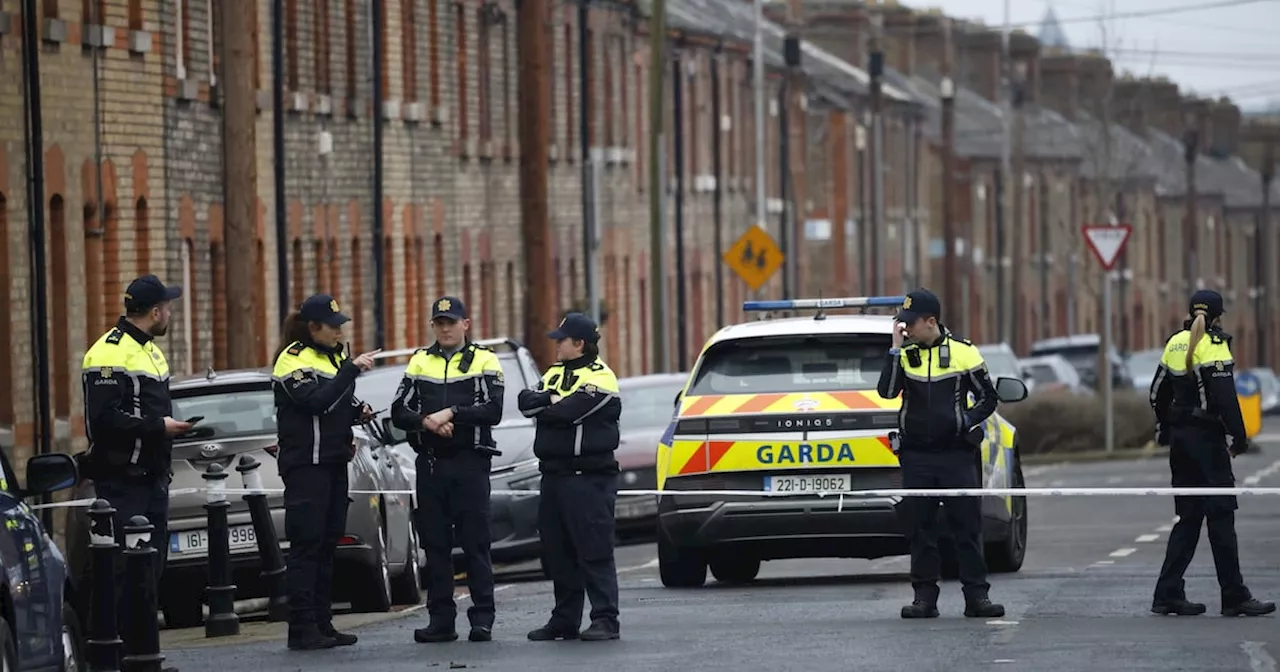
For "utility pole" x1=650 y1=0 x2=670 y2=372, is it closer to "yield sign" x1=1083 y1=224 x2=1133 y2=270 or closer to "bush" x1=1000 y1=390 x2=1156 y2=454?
"yield sign" x1=1083 y1=224 x2=1133 y2=270

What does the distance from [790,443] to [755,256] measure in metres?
25.0

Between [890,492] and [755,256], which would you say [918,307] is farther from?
[755,256]

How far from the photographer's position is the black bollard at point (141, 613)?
14.9 metres

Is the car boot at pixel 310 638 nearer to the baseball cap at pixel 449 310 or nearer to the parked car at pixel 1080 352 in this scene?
the baseball cap at pixel 449 310

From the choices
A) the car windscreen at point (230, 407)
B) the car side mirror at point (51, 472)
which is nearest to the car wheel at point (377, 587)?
the car windscreen at point (230, 407)

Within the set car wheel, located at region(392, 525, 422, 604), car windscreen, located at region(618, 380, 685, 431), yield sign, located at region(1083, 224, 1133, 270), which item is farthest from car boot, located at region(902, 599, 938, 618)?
yield sign, located at region(1083, 224, 1133, 270)

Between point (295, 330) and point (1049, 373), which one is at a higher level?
point (295, 330)

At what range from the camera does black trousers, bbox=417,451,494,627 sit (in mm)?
16109

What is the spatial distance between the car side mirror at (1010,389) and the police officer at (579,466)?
3.37 metres

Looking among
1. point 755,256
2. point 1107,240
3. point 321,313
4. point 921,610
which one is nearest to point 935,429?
point 921,610

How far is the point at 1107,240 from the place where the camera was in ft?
149

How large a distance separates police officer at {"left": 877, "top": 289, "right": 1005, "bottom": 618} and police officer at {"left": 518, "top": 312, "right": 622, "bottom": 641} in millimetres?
1624

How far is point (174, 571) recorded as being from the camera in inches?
730

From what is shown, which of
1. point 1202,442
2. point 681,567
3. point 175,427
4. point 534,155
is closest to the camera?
point 175,427
